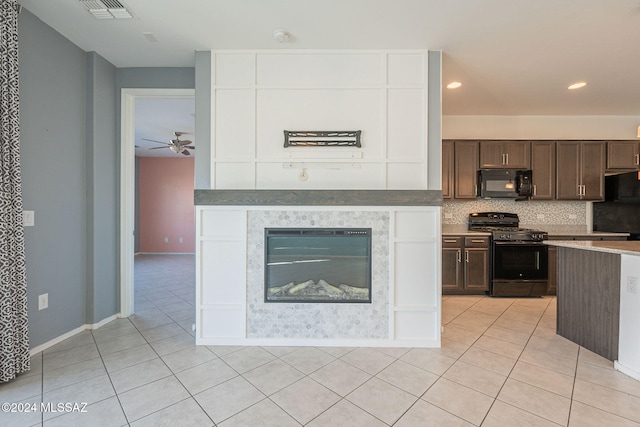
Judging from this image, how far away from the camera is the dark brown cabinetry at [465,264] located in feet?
12.9

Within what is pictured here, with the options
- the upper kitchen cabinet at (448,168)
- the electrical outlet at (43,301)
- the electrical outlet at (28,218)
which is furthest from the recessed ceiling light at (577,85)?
the electrical outlet at (43,301)

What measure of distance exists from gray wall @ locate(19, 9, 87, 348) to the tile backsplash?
4751mm

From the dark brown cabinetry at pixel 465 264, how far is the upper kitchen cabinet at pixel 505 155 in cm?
119

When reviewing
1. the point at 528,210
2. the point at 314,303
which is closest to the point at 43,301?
the point at 314,303

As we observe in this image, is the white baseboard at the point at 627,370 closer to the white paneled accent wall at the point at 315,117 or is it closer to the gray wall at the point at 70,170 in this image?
the white paneled accent wall at the point at 315,117

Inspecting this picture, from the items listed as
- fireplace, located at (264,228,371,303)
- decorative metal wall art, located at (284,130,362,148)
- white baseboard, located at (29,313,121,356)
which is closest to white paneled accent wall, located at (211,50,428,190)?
decorative metal wall art, located at (284,130,362,148)

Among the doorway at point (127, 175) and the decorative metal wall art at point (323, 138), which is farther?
the doorway at point (127, 175)

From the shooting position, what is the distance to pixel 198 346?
2447mm

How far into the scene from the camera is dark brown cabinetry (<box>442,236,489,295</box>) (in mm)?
3926

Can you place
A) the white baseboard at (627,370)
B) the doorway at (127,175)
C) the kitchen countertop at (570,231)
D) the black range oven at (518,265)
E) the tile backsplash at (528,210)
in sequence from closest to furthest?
the white baseboard at (627,370) → the doorway at (127,175) → the black range oven at (518,265) → the kitchen countertop at (570,231) → the tile backsplash at (528,210)

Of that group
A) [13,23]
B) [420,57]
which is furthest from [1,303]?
[420,57]

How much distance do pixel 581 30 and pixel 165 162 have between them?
818 centimetres

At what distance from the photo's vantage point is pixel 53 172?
243 cm

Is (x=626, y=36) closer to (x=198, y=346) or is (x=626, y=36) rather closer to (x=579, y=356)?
(x=579, y=356)
